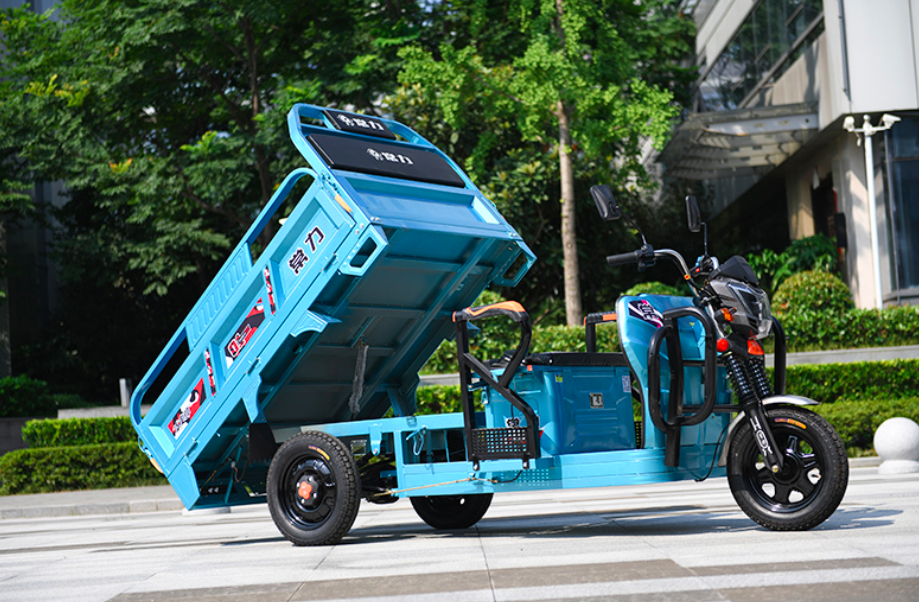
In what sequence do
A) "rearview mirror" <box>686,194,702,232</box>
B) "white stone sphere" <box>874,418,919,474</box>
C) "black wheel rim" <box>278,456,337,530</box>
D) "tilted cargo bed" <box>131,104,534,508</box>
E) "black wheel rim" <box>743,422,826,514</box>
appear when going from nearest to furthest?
"black wheel rim" <box>743,422,826,514</box> < "rearview mirror" <box>686,194,702,232</box> < "tilted cargo bed" <box>131,104,534,508</box> < "black wheel rim" <box>278,456,337,530</box> < "white stone sphere" <box>874,418,919,474</box>

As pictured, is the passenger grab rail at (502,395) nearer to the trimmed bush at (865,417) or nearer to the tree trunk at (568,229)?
the trimmed bush at (865,417)

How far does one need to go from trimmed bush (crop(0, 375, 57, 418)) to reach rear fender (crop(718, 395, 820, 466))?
20.6 meters

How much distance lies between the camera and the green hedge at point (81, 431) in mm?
18047

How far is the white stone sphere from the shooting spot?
11609 mm

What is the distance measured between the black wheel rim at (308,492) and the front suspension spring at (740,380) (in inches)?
110

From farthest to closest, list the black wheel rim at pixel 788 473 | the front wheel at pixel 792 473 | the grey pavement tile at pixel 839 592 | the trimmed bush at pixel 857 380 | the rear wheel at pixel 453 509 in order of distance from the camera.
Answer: the trimmed bush at pixel 857 380 < the rear wheel at pixel 453 509 < the black wheel rim at pixel 788 473 < the front wheel at pixel 792 473 < the grey pavement tile at pixel 839 592

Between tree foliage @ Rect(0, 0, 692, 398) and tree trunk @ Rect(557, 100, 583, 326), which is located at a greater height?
tree foliage @ Rect(0, 0, 692, 398)

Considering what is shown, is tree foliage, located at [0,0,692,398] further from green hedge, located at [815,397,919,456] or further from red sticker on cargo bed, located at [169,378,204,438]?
red sticker on cargo bed, located at [169,378,204,438]

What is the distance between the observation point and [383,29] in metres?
21.8

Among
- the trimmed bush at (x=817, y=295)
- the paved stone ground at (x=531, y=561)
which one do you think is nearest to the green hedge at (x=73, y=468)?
the paved stone ground at (x=531, y=561)

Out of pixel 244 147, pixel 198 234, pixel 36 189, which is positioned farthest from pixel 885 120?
pixel 36 189

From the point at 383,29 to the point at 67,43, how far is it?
7.96m

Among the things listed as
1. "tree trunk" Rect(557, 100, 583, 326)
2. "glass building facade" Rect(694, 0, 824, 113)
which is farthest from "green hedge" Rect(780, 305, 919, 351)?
"glass building facade" Rect(694, 0, 824, 113)

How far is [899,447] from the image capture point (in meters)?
11.7
